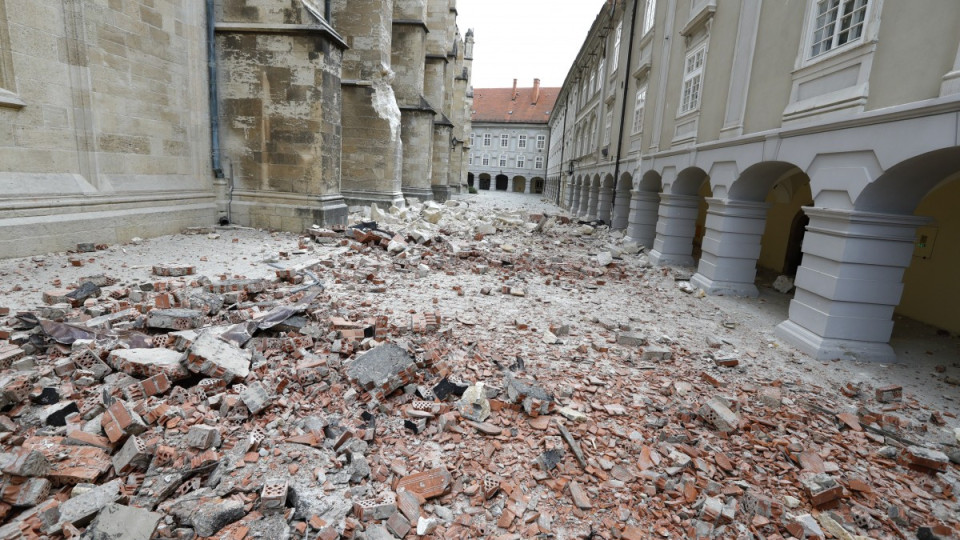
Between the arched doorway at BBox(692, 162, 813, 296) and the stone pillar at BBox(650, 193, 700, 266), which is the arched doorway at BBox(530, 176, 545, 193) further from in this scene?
the arched doorway at BBox(692, 162, 813, 296)

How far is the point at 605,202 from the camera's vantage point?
20031 millimetres

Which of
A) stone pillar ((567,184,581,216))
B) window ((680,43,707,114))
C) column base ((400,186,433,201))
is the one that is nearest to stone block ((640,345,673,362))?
window ((680,43,707,114))

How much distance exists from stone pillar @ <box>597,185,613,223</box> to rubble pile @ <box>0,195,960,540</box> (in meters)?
14.9

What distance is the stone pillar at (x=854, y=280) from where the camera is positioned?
5352mm

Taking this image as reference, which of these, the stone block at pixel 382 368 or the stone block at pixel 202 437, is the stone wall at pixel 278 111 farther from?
the stone block at pixel 202 437

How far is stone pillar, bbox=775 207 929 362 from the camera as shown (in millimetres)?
5352

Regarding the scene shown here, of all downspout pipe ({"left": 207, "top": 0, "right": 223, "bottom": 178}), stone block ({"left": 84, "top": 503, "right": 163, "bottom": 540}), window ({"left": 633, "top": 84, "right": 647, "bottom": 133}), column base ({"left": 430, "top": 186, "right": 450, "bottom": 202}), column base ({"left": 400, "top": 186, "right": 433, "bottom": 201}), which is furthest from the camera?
column base ({"left": 430, "top": 186, "right": 450, "bottom": 202})

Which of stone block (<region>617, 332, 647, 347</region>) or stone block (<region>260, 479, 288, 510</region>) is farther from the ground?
stone block (<region>617, 332, 647, 347</region>)

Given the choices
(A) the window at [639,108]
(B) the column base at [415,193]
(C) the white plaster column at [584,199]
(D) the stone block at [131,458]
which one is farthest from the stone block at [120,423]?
(C) the white plaster column at [584,199]

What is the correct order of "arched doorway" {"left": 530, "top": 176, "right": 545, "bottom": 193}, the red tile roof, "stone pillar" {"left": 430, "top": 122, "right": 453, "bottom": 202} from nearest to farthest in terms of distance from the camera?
1. "stone pillar" {"left": 430, "top": 122, "right": 453, "bottom": 202}
2. the red tile roof
3. "arched doorway" {"left": 530, "top": 176, "right": 545, "bottom": 193}

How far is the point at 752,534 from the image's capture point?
2727 millimetres

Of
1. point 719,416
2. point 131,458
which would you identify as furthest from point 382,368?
point 719,416

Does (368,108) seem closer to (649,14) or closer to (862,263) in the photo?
(649,14)

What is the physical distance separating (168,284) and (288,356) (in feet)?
9.03
